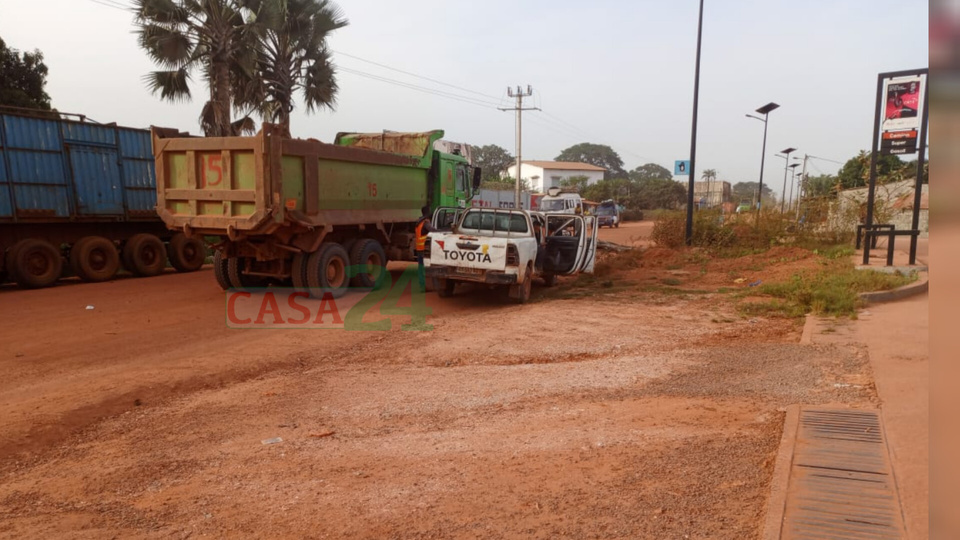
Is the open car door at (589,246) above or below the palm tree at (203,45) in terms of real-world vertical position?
below

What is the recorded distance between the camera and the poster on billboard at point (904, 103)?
11.1 m

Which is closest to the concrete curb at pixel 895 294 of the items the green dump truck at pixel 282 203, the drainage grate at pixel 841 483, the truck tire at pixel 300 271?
the drainage grate at pixel 841 483

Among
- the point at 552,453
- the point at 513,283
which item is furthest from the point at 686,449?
the point at 513,283

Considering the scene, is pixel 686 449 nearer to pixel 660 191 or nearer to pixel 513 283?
pixel 513 283

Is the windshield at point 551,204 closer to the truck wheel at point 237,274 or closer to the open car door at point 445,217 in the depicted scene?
the open car door at point 445,217

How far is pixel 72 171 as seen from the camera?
12.5 meters

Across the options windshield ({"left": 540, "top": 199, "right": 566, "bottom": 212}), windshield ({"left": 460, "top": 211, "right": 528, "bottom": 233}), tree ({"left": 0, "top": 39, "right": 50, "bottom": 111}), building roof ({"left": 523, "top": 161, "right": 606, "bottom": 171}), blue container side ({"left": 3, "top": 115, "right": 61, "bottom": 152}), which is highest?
building roof ({"left": 523, "top": 161, "right": 606, "bottom": 171})

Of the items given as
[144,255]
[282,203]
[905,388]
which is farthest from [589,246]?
[144,255]

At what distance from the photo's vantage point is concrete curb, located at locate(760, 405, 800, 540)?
301cm

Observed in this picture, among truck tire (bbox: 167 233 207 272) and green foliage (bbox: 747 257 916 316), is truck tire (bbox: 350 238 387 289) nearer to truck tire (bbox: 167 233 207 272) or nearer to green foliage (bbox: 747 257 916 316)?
truck tire (bbox: 167 233 207 272)

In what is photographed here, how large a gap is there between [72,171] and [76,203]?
2.07 feet

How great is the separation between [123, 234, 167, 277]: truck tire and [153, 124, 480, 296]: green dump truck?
12.2ft

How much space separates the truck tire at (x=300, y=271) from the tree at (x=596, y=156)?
100128mm

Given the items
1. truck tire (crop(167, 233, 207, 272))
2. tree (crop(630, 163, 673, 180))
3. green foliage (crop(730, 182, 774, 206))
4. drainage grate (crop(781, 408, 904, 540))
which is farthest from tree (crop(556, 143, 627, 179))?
drainage grate (crop(781, 408, 904, 540))
